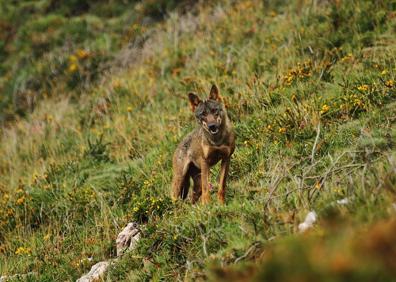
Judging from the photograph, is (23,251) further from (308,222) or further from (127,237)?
(308,222)

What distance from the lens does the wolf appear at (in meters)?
6.77

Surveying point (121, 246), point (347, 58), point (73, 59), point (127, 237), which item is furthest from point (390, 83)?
point (73, 59)

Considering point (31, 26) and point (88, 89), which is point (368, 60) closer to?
point (88, 89)

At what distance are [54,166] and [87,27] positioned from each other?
7.90 m

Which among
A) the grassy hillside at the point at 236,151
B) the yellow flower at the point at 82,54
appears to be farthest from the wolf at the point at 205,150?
the yellow flower at the point at 82,54

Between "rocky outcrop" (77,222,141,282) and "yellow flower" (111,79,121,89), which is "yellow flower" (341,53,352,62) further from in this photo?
"yellow flower" (111,79,121,89)

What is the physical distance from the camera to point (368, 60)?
9195 millimetres

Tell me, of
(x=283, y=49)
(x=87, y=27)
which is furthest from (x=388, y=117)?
(x=87, y=27)

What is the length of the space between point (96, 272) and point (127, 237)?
55 centimetres

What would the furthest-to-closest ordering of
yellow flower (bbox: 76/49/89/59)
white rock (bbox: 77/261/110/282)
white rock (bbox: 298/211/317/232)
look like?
yellow flower (bbox: 76/49/89/59), white rock (bbox: 77/261/110/282), white rock (bbox: 298/211/317/232)

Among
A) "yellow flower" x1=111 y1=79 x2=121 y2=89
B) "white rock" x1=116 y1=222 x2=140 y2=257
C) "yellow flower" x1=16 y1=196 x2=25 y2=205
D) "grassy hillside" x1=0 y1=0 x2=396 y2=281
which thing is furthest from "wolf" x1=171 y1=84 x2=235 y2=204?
"yellow flower" x1=111 y1=79 x2=121 y2=89

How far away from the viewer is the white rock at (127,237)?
6.75m

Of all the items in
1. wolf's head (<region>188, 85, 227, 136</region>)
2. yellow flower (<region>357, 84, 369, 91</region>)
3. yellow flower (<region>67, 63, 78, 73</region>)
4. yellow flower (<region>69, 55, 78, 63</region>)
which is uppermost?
wolf's head (<region>188, 85, 227, 136</region>)

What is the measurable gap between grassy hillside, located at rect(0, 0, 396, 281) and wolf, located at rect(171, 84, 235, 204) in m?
0.32
